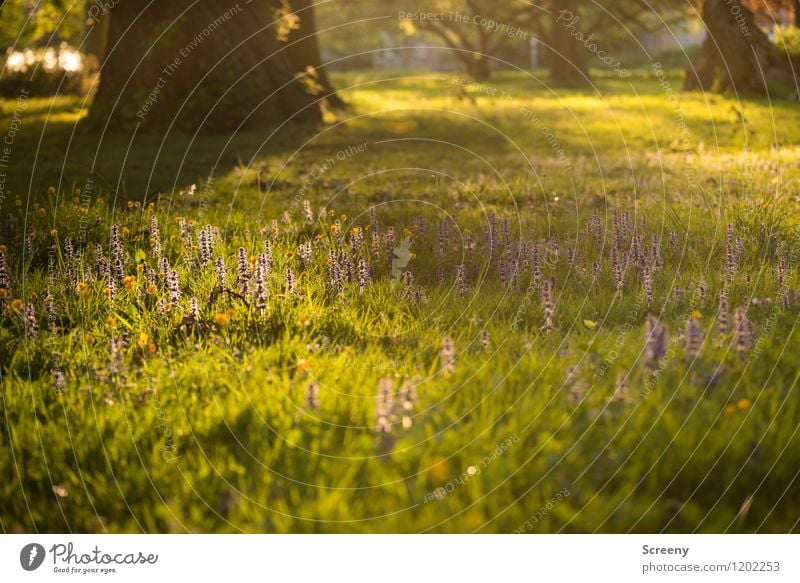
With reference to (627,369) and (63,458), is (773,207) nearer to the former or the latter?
(627,369)

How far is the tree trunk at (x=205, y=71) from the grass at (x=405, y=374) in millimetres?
6316

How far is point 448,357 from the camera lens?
382 cm

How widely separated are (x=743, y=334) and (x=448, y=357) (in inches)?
60.5

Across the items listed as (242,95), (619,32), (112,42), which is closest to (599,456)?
(242,95)

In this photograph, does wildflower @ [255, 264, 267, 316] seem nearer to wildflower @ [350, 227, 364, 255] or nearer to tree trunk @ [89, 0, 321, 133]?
wildflower @ [350, 227, 364, 255]

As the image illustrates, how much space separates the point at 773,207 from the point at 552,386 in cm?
376

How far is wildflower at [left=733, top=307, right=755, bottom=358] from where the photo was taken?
12.3 feet

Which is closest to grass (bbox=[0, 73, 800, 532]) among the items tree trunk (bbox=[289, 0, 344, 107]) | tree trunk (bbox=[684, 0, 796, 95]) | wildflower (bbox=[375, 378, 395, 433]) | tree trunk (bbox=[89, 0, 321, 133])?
wildflower (bbox=[375, 378, 395, 433])

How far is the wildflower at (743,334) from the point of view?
3.76 m

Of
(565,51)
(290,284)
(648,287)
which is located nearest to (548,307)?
(648,287)

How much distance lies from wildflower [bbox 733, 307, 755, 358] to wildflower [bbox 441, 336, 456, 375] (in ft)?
4.85

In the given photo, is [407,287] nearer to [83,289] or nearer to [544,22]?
[83,289]

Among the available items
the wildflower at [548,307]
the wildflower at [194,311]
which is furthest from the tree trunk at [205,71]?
the wildflower at [548,307]

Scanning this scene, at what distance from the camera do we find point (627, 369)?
3.71m
